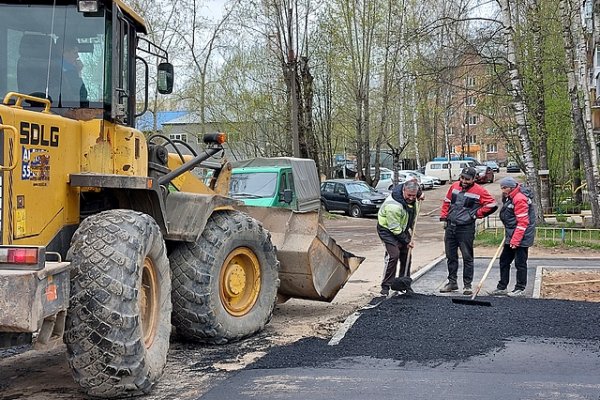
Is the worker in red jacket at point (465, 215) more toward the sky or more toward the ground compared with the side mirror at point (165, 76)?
more toward the ground

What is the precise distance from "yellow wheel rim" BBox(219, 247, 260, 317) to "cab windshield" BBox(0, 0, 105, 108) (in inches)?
89.9

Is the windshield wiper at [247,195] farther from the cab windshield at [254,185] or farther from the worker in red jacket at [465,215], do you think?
the worker in red jacket at [465,215]

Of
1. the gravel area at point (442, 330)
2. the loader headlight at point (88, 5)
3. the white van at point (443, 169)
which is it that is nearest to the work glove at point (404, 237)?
the gravel area at point (442, 330)

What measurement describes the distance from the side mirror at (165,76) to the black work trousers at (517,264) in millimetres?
5982

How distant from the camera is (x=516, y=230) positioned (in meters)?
10.4

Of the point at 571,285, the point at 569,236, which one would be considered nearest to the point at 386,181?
the point at 569,236

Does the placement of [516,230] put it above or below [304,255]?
above

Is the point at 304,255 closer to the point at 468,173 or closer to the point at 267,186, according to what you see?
the point at 468,173

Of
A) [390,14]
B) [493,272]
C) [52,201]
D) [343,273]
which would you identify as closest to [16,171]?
[52,201]

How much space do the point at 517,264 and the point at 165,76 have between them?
621 cm

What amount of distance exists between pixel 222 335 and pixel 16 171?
2814 mm

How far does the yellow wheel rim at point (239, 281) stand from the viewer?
7.39m

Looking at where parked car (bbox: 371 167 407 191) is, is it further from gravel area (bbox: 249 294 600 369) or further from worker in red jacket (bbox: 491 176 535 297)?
gravel area (bbox: 249 294 600 369)

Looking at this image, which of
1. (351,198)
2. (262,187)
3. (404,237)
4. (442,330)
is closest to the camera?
(442,330)
